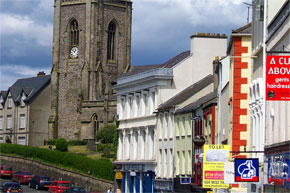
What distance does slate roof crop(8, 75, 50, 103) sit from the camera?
131000 millimetres

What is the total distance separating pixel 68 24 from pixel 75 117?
13.1 meters

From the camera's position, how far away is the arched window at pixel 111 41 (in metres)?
126

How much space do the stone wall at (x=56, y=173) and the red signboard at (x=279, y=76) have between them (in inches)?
2184

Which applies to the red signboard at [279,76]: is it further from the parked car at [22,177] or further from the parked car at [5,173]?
the parked car at [5,173]

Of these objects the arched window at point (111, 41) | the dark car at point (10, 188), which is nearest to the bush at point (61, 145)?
the arched window at point (111, 41)

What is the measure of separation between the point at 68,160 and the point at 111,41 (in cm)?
3751

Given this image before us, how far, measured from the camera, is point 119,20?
12719 cm

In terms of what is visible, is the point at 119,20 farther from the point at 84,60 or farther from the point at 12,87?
the point at 12,87

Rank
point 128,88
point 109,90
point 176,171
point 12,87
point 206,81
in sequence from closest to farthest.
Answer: point 176,171
point 206,81
point 128,88
point 109,90
point 12,87

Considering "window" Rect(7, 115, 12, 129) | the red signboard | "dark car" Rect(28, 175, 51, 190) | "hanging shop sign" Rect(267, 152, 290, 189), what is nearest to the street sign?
"dark car" Rect(28, 175, 51, 190)

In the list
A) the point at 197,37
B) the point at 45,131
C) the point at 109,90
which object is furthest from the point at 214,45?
the point at 45,131

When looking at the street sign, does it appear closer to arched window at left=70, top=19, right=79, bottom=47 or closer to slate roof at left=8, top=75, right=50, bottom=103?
arched window at left=70, top=19, right=79, bottom=47

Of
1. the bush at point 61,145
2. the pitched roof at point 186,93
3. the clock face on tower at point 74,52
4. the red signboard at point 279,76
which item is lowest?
the bush at point 61,145

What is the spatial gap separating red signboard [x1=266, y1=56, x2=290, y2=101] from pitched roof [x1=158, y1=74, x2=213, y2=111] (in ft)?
122
